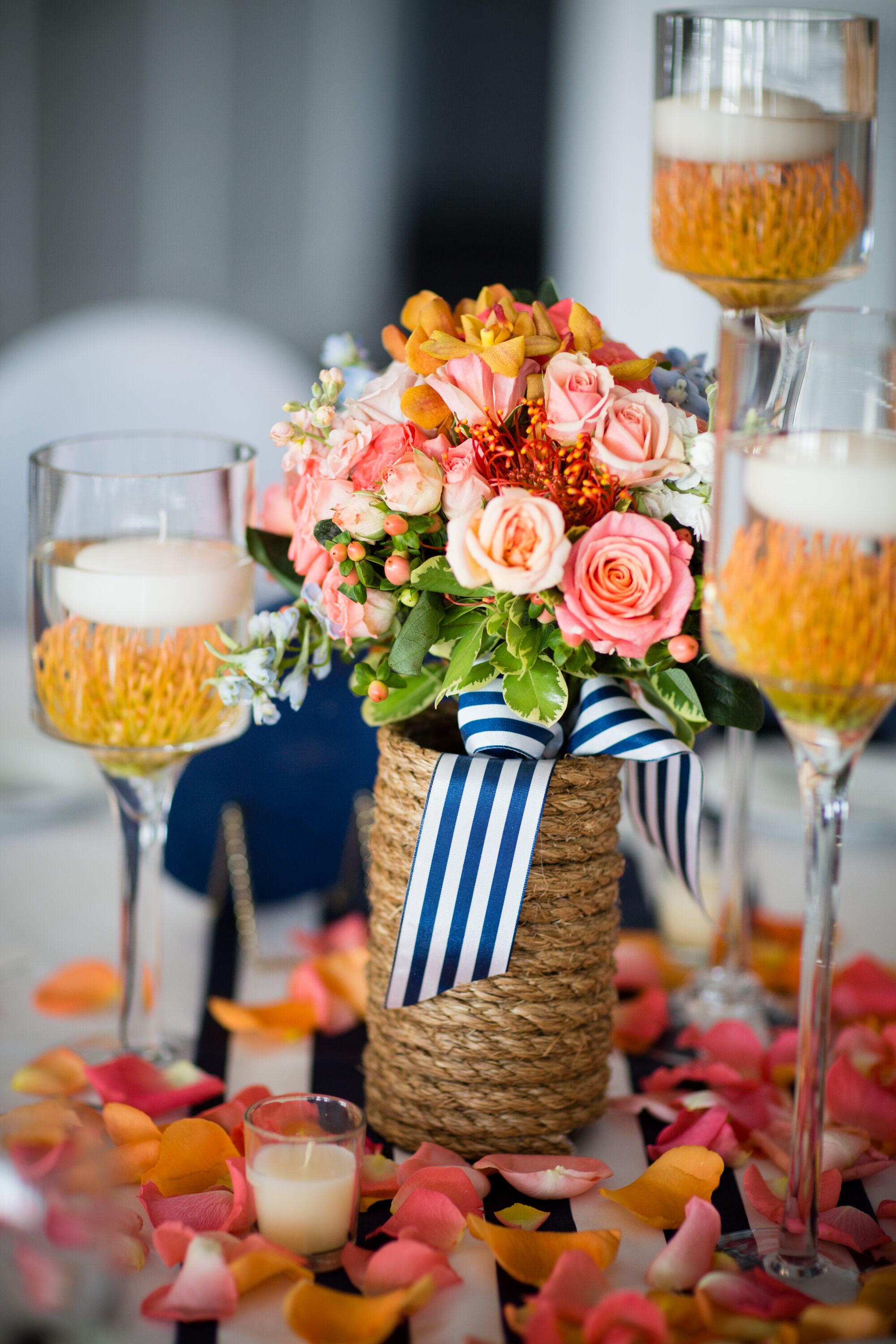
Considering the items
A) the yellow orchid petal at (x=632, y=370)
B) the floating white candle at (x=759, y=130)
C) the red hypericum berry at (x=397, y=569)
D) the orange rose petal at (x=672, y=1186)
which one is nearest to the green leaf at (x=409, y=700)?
the red hypericum berry at (x=397, y=569)

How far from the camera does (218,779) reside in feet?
3.77

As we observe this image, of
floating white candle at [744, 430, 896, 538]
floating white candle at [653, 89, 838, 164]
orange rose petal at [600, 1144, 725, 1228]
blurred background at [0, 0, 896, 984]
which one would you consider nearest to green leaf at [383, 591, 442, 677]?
floating white candle at [744, 430, 896, 538]

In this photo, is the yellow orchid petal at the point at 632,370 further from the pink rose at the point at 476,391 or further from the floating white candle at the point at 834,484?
the floating white candle at the point at 834,484

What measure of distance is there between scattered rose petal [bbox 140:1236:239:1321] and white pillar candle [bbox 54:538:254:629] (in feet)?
1.30

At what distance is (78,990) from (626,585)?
0.60m

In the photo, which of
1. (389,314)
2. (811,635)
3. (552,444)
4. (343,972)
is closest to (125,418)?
(343,972)

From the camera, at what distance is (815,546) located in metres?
0.62

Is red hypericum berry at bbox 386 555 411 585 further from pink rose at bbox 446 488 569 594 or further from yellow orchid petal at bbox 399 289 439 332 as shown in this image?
yellow orchid petal at bbox 399 289 439 332

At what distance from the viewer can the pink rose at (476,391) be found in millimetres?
743

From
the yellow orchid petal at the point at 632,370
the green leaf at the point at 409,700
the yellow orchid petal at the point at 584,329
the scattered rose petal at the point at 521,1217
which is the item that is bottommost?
the scattered rose petal at the point at 521,1217

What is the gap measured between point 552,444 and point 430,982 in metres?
0.33

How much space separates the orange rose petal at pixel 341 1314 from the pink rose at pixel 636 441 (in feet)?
1.43

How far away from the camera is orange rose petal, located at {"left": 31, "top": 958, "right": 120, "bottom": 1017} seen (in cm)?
103

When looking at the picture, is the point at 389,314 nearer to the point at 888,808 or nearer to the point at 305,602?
the point at 888,808
